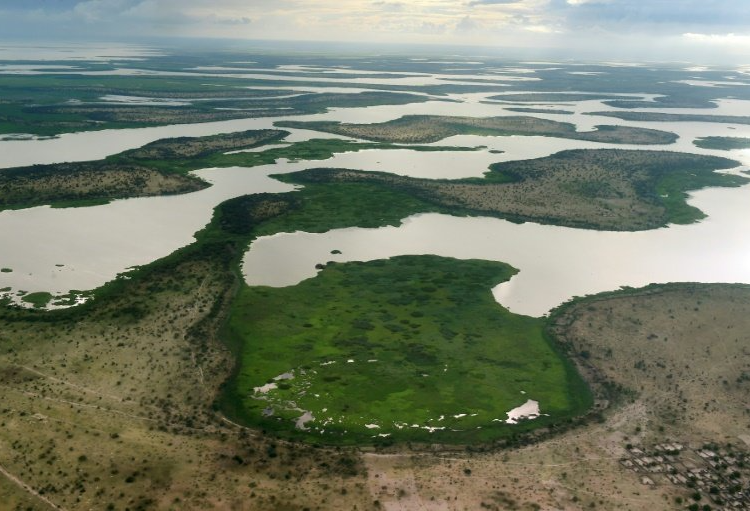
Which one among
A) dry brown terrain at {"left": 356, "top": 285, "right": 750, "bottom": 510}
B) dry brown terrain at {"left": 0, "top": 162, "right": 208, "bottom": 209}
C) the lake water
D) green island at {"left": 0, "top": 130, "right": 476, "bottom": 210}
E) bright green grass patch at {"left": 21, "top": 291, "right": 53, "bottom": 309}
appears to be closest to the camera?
dry brown terrain at {"left": 356, "top": 285, "right": 750, "bottom": 510}

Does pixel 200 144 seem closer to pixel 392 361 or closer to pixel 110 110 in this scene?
pixel 110 110

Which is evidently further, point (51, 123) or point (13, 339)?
point (51, 123)

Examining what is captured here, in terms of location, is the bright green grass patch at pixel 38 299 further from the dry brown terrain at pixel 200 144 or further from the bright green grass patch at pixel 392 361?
the dry brown terrain at pixel 200 144

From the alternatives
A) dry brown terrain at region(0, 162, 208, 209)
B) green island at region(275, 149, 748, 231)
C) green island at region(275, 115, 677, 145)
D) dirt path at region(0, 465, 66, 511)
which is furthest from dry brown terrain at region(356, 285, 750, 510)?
green island at region(275, 115, 677, 145)

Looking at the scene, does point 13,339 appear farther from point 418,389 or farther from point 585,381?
point 585,381

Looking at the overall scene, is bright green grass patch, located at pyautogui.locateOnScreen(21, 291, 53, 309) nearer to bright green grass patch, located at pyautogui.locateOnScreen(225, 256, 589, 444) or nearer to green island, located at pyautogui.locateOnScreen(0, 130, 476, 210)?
bright green grass patch, located at pyautogui.locateOnScreen(225, 256, 589, 444)

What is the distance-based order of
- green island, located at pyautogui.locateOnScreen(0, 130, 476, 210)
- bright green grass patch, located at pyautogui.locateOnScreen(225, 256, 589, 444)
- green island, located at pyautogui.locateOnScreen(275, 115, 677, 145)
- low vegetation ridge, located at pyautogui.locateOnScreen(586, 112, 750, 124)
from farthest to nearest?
low vegetation ridge, located at pyautogui.locateOnScreen(586, 112, 750, 124) → green island, located at pyautogui.locateOnScreen(275, 115, 677, 145) → green island, located at pyautogui.locateOnScreen(0, 130, 476, 210) → bright green grass patch, located at pyautogui.locateOnScreen(225, 256, 589, 444)

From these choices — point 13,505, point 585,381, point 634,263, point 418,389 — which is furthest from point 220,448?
point 634,263
